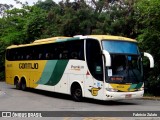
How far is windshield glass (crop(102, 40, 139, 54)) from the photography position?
17391mm

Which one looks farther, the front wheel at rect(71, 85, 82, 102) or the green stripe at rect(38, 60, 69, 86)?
the green stripe at rect(38, 60, 69, 86)

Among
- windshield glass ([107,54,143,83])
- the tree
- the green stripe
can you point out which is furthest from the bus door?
the tree

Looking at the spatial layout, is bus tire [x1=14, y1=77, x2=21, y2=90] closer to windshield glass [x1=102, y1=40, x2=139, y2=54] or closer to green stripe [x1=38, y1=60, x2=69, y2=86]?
green stripe [x1=38, y1=60, x2=69, y2=86]

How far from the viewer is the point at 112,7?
30.8m

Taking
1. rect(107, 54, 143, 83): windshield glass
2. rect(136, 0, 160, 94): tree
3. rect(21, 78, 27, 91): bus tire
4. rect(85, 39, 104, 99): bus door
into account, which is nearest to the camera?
rect(107, 54, 143, 83): windshield glass

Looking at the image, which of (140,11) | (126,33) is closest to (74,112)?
(140,11)

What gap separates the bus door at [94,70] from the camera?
17312 millimetres

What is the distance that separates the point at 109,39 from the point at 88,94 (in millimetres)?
2879

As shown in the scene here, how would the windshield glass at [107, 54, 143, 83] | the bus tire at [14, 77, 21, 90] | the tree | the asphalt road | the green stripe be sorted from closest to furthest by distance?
the asphalt road → the windshield glass at [107, 54, 143, 83] → the green stripe → the tree → the bus tire at [14, 77, 21, 90]

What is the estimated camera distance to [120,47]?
695 inches

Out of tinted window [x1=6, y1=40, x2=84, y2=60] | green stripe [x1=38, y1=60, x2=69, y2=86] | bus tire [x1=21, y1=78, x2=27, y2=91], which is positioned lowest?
bus tire [x1=21, y1=78, x2=27, y2=91]

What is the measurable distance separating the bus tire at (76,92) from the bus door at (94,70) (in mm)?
844

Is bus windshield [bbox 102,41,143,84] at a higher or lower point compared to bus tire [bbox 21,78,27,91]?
higher

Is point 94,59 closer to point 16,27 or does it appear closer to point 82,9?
point 82,9
